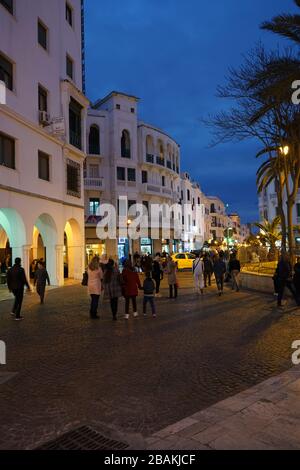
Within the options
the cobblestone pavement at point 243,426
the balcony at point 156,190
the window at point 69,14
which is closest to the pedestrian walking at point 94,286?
the cobblestone pavement at point 243,426

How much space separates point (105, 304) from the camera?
15766 millimetres

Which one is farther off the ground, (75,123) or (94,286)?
(75,123)

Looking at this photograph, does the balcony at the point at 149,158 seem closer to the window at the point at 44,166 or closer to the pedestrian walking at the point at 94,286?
the window at the point at 44,166

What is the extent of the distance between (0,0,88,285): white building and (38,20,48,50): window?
0.18ft

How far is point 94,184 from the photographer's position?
41.5 m

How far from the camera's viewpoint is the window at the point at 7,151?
18.4 meters

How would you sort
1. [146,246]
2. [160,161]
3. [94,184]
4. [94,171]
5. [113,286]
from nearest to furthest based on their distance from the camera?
[113,286] → [94,184] → [94,171] → [146,246] → [160,161]

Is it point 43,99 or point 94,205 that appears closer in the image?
point 43,99

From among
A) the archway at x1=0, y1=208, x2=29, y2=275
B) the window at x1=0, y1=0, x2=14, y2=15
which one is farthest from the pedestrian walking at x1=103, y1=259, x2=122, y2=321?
the window at x1=0, y1=0, x2=14, y2=15

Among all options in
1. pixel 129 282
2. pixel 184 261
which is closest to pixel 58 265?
pixel 129 282

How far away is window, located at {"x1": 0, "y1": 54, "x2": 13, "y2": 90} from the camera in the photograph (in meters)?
18.5

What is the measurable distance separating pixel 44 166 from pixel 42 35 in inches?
282

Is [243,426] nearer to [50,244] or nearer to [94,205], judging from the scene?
[50,244]

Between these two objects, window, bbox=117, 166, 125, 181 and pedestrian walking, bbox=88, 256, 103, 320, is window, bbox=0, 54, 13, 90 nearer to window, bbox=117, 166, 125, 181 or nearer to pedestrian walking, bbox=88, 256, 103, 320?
pedestrian walking, bbox=88, 256, 103, 320
